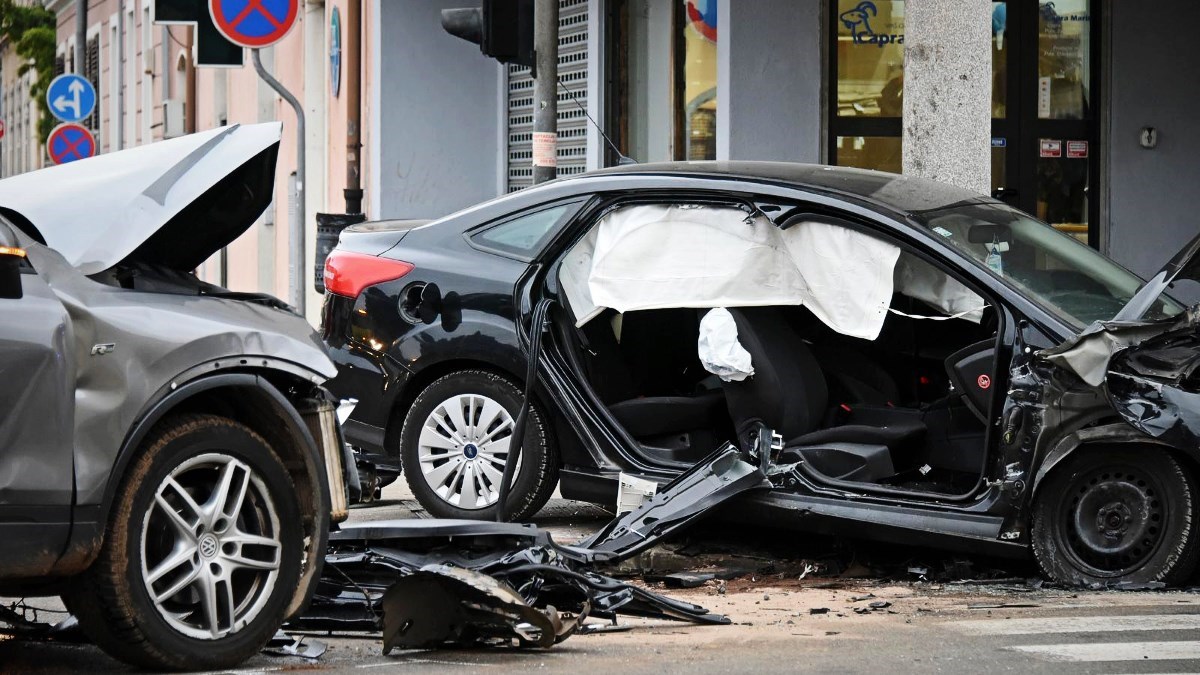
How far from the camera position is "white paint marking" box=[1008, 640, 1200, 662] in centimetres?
536

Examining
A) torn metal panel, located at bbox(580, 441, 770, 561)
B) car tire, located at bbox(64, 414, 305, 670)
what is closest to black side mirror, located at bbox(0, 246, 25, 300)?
car tire, located at bbox(64, 414, 305, 670)

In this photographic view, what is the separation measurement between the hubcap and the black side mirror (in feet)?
12.2

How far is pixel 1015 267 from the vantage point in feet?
22.9

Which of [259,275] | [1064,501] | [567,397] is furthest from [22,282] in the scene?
[259,275]

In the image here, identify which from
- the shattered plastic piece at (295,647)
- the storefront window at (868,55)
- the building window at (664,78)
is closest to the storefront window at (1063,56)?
the storefront window at (868,55)

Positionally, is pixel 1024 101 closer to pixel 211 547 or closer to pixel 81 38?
pixel 211 547

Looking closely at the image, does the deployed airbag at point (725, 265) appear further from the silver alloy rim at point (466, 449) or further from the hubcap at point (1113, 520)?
the hubcap at point (1113, 520)

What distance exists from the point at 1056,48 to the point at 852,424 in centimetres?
762

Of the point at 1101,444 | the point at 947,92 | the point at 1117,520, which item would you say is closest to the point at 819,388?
the point at 1101,444

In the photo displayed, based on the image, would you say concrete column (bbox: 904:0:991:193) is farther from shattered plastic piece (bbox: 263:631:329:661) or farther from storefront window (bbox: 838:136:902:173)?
shattered plastic piece (bbox: 263:631:329:661)

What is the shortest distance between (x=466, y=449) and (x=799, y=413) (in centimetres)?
152

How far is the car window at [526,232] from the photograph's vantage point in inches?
313

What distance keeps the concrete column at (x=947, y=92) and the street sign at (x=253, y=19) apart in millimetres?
4465

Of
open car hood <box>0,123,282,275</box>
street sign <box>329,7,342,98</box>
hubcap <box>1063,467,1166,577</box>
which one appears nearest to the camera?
open car hood <box>0,123,282,275</box>
